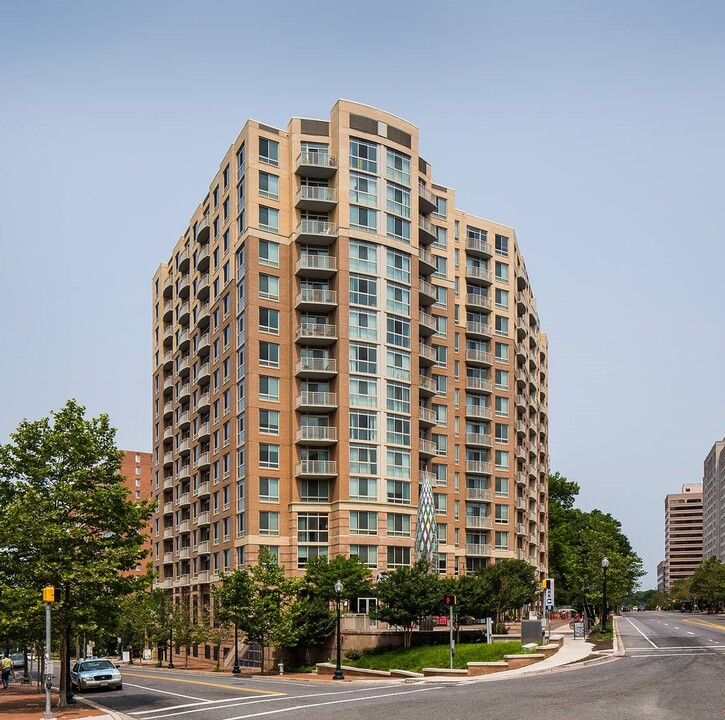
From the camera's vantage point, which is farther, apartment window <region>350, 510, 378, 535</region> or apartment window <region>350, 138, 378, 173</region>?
apartment window <region>350, 138, 378, 173</region>

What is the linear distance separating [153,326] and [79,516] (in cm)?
8513

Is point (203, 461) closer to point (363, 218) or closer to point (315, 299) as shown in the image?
point (315, 299)

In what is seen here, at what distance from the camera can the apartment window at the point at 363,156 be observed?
257 ft

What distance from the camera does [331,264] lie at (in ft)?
252

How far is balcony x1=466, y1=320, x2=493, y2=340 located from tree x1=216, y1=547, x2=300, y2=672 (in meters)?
41.2

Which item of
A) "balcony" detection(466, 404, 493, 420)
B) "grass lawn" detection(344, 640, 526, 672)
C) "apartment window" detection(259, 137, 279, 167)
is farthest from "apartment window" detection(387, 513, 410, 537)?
"apartment window" detection(259, 137, 279, 167)

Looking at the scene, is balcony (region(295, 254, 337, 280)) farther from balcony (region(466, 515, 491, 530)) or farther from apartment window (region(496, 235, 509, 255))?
balcony (region(466, 515, 491, 530))

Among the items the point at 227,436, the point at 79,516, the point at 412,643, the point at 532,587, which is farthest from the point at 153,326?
the point at 79,516

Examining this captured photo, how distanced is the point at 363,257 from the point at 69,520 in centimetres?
4432

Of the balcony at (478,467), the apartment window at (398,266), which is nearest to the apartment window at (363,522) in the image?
the apartment window at (398,266)

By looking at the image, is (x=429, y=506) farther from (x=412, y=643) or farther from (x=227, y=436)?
(x=227, y=436)

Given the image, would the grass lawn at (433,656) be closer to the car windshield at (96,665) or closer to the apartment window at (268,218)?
the car windshield at (96,665)

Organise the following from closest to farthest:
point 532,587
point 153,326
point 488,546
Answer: point 532,587
point 488,546
point 153,326

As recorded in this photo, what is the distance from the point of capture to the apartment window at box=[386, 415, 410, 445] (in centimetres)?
7694
